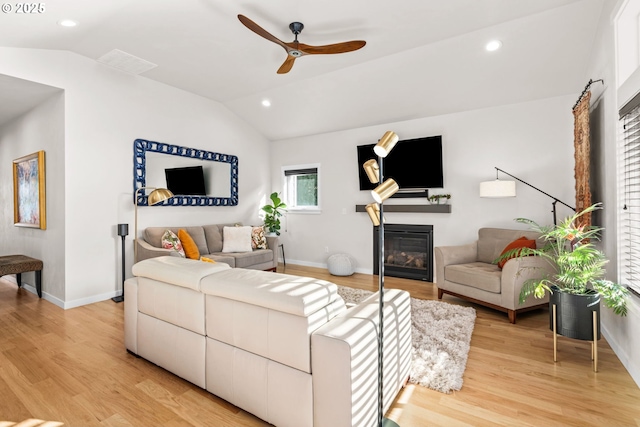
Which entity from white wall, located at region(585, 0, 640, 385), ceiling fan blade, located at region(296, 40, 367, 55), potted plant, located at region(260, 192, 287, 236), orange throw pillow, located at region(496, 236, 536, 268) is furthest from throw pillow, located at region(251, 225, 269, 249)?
white wall, located at region(585, 0, 640, 385)

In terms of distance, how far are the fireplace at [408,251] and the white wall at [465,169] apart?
113 mm

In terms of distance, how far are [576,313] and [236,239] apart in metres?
4.23

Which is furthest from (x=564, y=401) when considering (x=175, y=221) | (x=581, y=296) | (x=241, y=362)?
(x=175, y=221)

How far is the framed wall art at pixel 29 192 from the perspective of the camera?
4.04 m

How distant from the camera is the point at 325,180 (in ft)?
19.6

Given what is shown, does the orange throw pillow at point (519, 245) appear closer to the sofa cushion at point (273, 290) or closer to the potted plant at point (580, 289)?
the potted plant at point (580, 289)

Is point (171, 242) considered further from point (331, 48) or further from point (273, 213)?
point (331, 48)

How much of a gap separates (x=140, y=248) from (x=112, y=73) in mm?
2280

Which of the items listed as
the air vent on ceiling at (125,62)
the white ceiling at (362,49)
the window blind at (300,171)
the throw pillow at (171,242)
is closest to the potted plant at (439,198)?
the white ceiling at (362,49)

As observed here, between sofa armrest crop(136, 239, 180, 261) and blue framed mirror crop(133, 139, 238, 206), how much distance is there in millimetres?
641

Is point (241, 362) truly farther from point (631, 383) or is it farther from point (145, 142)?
point (145, 142)

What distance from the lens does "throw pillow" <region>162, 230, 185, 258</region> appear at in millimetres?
4215

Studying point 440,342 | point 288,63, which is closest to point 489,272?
point 440,342

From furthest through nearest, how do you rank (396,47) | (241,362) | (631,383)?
(396,47)
(631,383)
(241,362)
